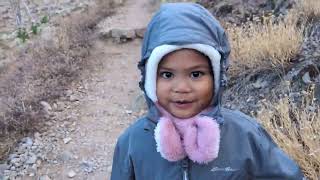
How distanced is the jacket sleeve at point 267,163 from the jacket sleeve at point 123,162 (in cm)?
46

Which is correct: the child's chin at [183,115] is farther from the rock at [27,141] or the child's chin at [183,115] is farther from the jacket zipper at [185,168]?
the rock at [27,141]

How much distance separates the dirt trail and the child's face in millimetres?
2648

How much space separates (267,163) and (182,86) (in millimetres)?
447

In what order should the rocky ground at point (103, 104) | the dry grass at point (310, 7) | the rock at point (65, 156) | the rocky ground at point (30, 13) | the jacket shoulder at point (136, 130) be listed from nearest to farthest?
the jacket shoulder at point (136, 130), the rocky ground at point (103, 104), the rock at point (65, 156), the dry grass at point (310, 7), the rocky ground at point (30, 13)

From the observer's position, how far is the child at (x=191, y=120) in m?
1.73

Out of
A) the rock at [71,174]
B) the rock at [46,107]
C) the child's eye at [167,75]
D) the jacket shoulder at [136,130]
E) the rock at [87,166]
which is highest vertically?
the child's eye at [167,75]

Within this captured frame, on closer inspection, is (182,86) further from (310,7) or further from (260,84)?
(310,7)

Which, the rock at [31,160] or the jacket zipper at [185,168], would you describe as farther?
the rock at [31,160]

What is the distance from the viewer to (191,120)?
5.95 ft

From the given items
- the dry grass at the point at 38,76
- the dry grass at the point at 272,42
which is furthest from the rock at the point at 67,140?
the dry grass at the point at 272,42

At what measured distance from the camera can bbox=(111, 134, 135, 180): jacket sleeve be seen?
1.98m

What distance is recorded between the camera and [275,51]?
172 inches

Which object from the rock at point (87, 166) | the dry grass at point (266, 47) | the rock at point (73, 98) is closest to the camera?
the dry grass at point (266, 47)

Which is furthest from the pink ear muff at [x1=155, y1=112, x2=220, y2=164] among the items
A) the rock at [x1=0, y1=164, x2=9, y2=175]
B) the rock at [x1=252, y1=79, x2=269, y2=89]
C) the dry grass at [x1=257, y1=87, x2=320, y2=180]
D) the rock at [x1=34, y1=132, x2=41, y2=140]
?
the rock at [x1=34, y1=132, x2=41, y2=140]
